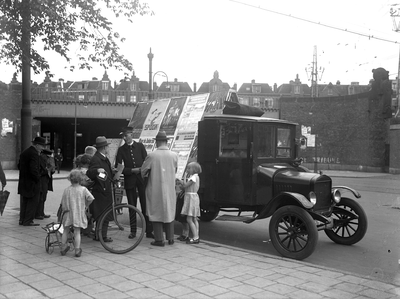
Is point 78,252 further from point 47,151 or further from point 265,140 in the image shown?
point 47,151

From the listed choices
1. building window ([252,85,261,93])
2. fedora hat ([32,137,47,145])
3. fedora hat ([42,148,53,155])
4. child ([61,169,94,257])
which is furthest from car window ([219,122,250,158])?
building window ([252,85,261,93])

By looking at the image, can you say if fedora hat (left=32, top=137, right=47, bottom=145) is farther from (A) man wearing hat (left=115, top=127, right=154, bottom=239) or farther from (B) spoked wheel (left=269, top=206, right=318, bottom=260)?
(B) spoked wheel (left=269, top=206, right=318, bottom=260)

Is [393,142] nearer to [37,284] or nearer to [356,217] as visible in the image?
[356,217]

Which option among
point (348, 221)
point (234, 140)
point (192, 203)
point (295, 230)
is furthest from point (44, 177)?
point (348, 221)

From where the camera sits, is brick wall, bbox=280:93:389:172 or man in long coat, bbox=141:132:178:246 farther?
brick wall, bbox=280:93:389:172

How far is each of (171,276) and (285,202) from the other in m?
2.69

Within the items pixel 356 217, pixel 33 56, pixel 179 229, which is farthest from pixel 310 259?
pixel 33 56

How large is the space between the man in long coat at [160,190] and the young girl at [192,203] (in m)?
0.29

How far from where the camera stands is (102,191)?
6.79 m

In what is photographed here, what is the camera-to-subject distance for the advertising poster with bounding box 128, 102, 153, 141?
416 inches

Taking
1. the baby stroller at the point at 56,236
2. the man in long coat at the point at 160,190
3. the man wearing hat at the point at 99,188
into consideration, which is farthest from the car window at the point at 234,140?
the baby stroller at the point at 56,236

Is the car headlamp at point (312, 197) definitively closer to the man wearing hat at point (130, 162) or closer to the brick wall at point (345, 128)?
the man wearing hat at point (130, 162)

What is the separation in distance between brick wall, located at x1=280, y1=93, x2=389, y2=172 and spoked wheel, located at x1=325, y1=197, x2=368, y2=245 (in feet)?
79.1

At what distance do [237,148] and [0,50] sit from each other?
469 centimetres
